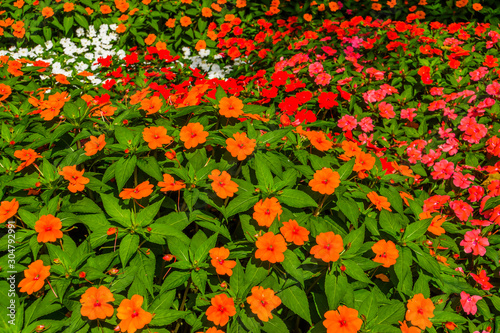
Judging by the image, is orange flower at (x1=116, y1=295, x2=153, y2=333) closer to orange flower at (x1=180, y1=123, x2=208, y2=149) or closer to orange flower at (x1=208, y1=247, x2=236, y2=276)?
orange flower at (x1=208, y1=247, x2=236, y2=276)

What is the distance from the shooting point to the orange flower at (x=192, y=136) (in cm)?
201

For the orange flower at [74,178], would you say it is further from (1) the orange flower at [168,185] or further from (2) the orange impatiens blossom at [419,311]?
(2) the orange impatiens blossom at [419,311]

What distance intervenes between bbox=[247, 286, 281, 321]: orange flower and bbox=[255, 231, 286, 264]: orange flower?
15 cm

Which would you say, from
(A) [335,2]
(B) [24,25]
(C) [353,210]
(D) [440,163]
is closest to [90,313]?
(C) [353,210]

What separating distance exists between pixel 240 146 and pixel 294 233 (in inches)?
23.9

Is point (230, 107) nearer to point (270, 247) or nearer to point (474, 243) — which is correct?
point (270, 247)

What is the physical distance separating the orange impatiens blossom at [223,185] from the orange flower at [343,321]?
2.54ft

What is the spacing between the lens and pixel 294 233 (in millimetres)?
1754

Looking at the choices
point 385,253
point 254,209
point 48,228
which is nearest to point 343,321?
point 385,253

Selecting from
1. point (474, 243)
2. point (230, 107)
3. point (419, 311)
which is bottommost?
point (474, 243)

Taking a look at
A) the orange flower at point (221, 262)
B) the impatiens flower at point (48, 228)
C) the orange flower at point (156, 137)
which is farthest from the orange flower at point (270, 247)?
the impatiens flower at point (48, 228)

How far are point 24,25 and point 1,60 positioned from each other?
1.56 m

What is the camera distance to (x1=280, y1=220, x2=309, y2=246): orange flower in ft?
5.68

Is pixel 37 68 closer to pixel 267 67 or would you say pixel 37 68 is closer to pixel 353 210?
pixel 267 67
